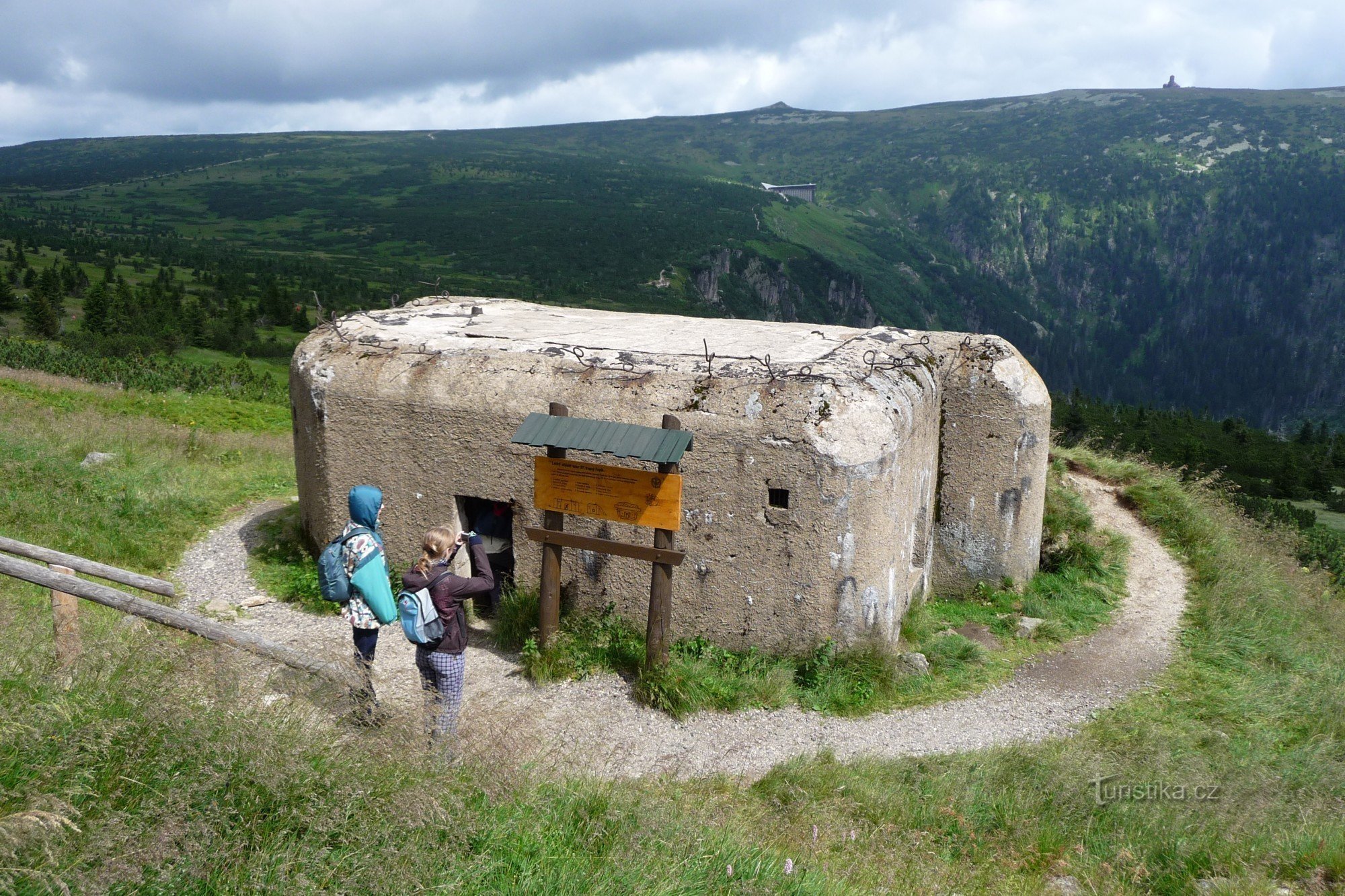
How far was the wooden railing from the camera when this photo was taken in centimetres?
491

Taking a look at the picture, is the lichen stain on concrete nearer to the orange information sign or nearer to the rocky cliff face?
the orange information sign

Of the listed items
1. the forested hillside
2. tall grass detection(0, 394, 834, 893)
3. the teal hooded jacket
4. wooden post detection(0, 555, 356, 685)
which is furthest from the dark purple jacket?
the forested hillside

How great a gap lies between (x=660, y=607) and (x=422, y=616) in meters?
2.71

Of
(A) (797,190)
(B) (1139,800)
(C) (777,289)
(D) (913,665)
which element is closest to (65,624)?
(D) (913,665)

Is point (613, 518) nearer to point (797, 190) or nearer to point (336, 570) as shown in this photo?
point (336, 570)

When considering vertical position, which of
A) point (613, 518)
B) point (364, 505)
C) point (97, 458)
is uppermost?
point (364, 505)

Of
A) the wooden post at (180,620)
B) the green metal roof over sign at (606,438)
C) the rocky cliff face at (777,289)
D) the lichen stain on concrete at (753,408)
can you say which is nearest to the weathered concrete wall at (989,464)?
the lichen stain on concrete at (753,408)

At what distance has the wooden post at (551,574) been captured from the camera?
810cm

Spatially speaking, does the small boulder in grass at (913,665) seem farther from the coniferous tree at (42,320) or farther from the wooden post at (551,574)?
the coniferous tree at (42,320)

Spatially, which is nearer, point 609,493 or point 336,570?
Result: point 336,570

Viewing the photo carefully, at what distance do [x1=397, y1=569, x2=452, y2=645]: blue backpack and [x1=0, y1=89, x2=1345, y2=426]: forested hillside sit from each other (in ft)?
Answer: 248

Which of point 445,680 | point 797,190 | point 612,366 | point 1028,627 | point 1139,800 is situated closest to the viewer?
point 445,680

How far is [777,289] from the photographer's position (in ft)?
379

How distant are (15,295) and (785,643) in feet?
146
